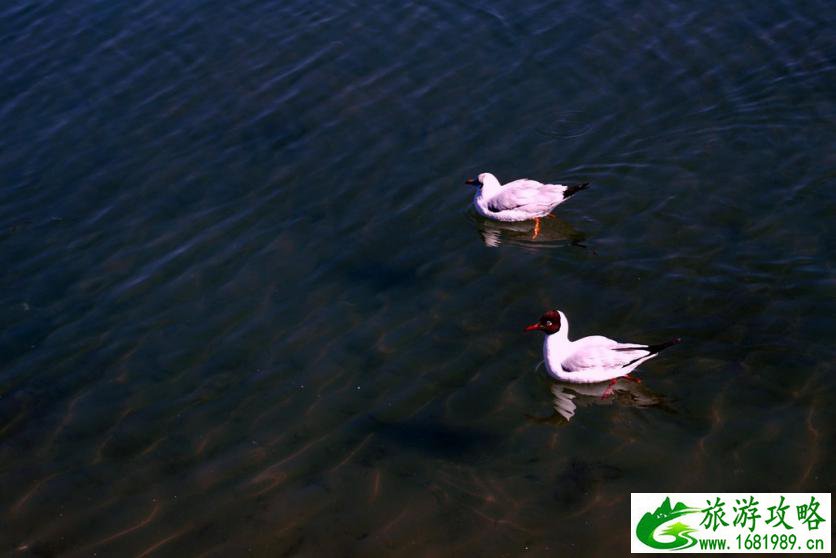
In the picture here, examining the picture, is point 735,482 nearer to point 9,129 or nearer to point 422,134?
point 422,134

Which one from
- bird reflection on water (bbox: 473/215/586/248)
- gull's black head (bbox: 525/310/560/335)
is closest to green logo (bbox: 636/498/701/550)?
gull's black head (bbox: 525/310/560/335)

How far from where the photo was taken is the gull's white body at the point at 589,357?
35.9 ft

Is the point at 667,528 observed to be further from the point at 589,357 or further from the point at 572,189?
the point at 572,189

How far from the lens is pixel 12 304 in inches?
519

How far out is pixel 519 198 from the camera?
1388 cm

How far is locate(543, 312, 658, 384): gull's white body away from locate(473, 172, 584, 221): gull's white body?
2804 mm

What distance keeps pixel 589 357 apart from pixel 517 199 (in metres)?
3.49

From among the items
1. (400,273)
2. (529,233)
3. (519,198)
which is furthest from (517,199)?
(400,273)

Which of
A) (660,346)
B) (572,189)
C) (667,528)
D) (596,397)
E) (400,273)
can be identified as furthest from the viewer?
(572,189)

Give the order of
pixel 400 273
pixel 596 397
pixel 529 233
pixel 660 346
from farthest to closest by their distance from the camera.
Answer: pixel 529 233 < pixel 400 273 < pixel 596 397 < pixel 660 346

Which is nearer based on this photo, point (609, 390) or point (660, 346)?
point (660, 346)

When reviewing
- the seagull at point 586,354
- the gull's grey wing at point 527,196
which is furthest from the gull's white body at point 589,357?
the gull's grey wing at point 527,196

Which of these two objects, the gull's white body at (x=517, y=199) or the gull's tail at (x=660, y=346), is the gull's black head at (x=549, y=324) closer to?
the gull's tail at (x=660, y=346)

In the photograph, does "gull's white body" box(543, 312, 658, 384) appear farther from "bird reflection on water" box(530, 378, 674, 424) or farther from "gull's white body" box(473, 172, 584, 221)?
"gull's white body" box(473, 172, 584, 221)
